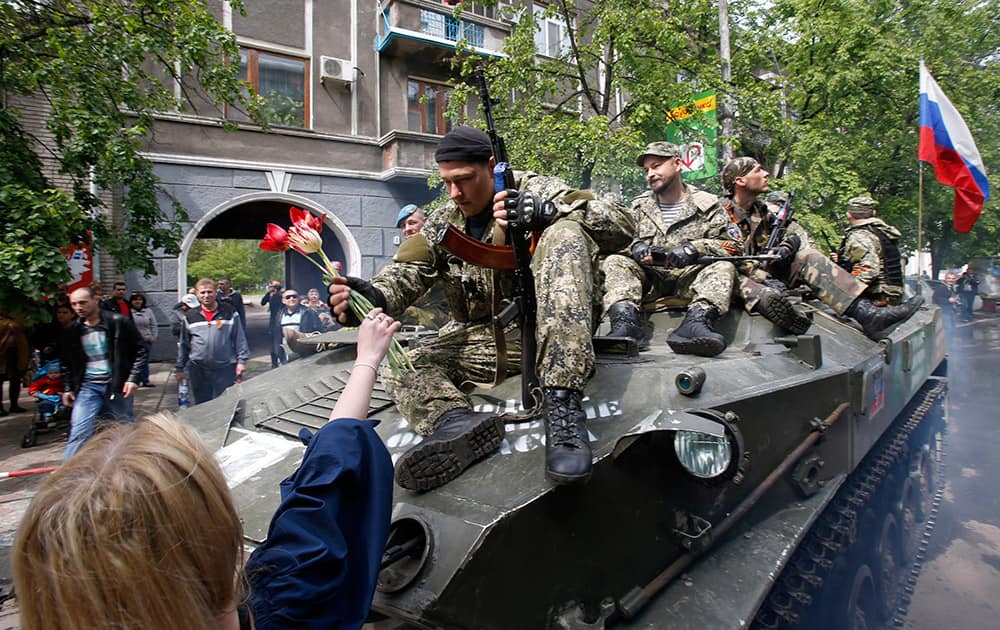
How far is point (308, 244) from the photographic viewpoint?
7.89 ft

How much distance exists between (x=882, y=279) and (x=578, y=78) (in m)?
6.41

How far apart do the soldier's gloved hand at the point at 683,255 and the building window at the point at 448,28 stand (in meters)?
12.0

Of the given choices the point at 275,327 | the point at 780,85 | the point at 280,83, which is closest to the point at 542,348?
the point at 275,327

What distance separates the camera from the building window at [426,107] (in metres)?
15.1

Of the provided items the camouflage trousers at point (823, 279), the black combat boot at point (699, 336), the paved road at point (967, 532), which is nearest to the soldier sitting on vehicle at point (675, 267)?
the black combat boot at point (699, 336)

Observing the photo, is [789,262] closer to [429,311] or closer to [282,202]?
[429,311]

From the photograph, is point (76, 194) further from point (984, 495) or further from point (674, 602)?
point (984, 495)

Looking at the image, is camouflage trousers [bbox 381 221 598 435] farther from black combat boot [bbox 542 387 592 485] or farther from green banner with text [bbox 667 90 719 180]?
green banner with text [bbox 667 90 719 180]

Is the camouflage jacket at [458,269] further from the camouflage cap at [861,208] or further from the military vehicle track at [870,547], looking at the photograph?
the camouflage cap at [861,208]

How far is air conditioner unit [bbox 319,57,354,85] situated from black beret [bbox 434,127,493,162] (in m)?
12.2

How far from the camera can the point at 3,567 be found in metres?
2.94

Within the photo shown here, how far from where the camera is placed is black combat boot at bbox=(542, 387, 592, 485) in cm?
187

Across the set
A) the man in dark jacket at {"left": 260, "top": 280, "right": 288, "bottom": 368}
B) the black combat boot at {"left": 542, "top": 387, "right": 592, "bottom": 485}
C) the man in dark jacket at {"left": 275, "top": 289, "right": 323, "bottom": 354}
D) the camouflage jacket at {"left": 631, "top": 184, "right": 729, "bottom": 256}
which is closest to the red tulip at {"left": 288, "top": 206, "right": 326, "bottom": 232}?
the black combat boot at {"left": 542, "top": 387, "right": 592, "bottom": 485}

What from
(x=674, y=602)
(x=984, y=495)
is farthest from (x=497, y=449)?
(x=984, y=495)
